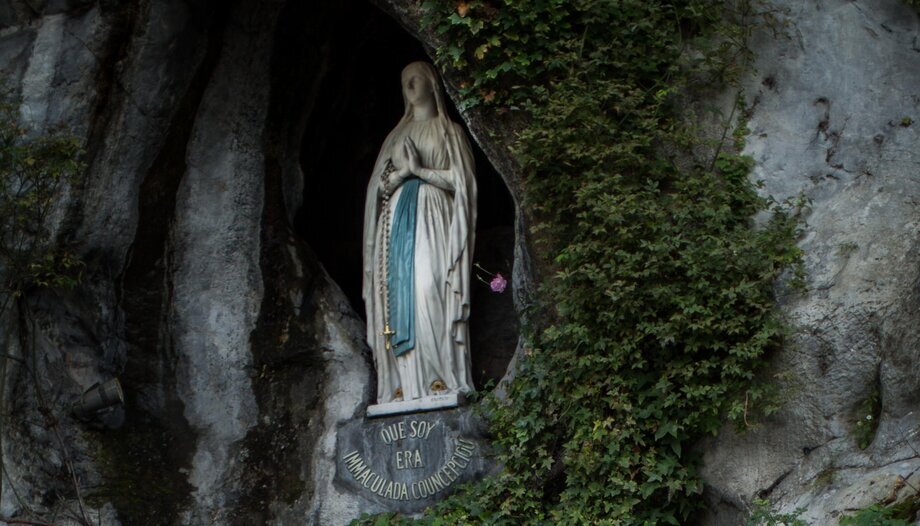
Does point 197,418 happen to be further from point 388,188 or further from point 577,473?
point 577,473

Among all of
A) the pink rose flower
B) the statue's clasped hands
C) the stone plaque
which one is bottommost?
the stone plaque

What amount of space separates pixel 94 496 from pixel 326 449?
4.53 feet

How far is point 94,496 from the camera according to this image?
9.22 metres

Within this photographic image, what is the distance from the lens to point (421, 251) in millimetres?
9430

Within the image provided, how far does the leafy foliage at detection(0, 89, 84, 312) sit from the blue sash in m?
1.86

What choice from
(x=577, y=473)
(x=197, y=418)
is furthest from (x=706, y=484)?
(x=197, y=418)

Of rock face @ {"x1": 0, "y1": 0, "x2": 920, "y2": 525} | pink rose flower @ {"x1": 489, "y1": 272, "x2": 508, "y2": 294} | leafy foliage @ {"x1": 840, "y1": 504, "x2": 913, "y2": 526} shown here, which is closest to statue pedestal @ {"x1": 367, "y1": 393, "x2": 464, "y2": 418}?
rock face @ {"x1": 0, "y1": 0, "x2": 920, "y2": 525}

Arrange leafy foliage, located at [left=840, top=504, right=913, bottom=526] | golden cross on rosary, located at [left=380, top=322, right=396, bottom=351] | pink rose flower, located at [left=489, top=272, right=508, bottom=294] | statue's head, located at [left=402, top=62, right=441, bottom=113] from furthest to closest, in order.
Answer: statue's head, located at [left=402, top=62, right=441, bottom=113] < pink rose flower, located at [left=489, top=272, right=508, bottom=294] < golden cross on rosary, located at [left=380, top=322, right=396, bottom=351] < leafy foliage, located at [left=840, top=504, right=913, bottom=526]

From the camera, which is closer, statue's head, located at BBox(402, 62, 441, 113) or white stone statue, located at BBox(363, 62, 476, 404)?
white stone statue, located at BBox(363, 62, 476, 404)

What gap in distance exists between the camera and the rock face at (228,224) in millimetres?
8570

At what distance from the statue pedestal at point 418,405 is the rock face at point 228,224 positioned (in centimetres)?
25

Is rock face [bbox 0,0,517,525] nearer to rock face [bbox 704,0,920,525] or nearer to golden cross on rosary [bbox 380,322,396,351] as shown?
golden cross on rosary [bbox 380,322,396,351]

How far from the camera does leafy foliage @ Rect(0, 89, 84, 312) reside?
9109mm

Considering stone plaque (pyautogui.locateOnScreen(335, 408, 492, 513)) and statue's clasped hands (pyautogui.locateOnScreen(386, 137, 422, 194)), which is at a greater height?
statue's clasped hands (pyautogui.locateOnScreen(386, 137, 422, 194))
